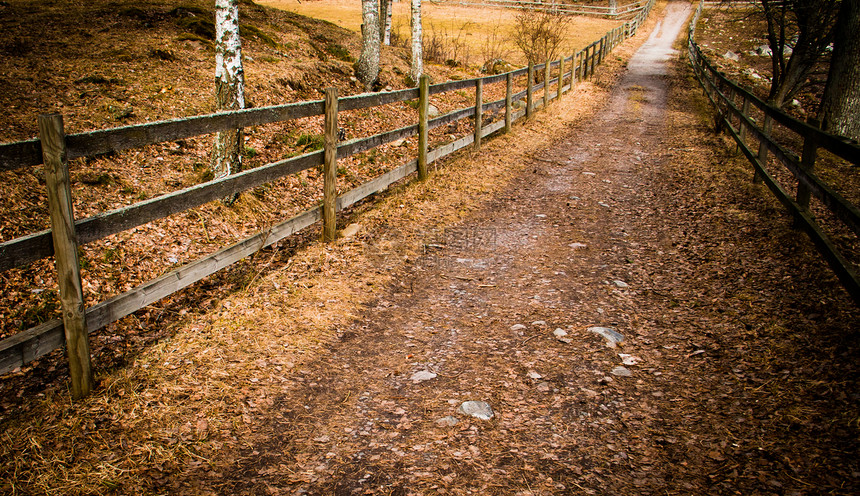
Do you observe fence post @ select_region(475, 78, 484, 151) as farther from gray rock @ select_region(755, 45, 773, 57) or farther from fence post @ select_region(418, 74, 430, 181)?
gray rock @ select_region(755, 45, 773, 57)

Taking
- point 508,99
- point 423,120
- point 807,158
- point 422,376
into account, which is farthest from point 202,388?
point 508,99

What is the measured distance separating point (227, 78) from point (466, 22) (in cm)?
3637

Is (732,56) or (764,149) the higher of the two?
(732,56)

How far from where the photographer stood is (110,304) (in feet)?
12.0

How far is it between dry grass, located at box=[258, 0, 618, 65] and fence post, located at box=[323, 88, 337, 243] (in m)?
18.8

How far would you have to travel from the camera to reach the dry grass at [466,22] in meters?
29.9

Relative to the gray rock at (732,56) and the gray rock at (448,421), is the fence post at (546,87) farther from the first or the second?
the gray rock at (732,56)

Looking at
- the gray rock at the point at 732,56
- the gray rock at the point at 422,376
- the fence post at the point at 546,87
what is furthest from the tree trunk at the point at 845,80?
the gray rock at the point at 732,56

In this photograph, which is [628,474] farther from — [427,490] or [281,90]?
[281,90]

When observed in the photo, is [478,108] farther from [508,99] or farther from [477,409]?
[477,409]

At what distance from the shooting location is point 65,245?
338 centimetres

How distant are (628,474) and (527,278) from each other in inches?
108

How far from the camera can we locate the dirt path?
9.77ft

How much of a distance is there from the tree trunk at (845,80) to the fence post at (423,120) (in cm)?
828
